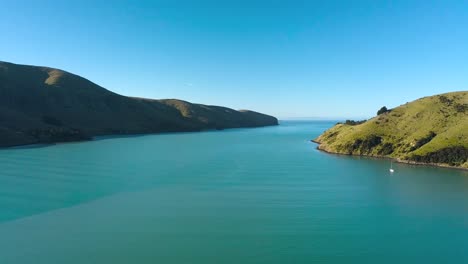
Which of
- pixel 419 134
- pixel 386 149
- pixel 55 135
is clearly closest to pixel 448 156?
pixel 419 134

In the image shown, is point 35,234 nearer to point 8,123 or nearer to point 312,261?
point 312,261

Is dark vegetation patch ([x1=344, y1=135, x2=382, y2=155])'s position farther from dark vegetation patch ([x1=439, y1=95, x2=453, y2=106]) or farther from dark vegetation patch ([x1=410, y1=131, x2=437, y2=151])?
dark vegetation patch ([x1=439, y1=95, x2=453, y2=106])

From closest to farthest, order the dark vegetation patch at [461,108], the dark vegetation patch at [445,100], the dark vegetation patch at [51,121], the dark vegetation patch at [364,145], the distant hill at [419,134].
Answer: the distant hill at [419,134] < the dark vegetation patch at [461,108] < the dark vegetation patch at [364,145] < the dark vegetation patch at [445,100] < the dark vegetation patch at [51,121]

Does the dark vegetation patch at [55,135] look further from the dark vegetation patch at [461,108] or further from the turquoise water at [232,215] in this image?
the dark vegetation patch at [461,108]

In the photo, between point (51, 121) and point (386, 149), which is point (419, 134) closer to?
point (386, 149)

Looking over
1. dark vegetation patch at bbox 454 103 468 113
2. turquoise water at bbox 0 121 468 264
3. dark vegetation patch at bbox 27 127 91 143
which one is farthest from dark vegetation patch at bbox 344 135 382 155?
dark vegetation patch at bbox 27 127 91 143

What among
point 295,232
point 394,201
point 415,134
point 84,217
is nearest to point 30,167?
point 84,217

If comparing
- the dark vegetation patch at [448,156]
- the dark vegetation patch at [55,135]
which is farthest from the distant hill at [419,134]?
the dark vegetation patch at [55,135]
